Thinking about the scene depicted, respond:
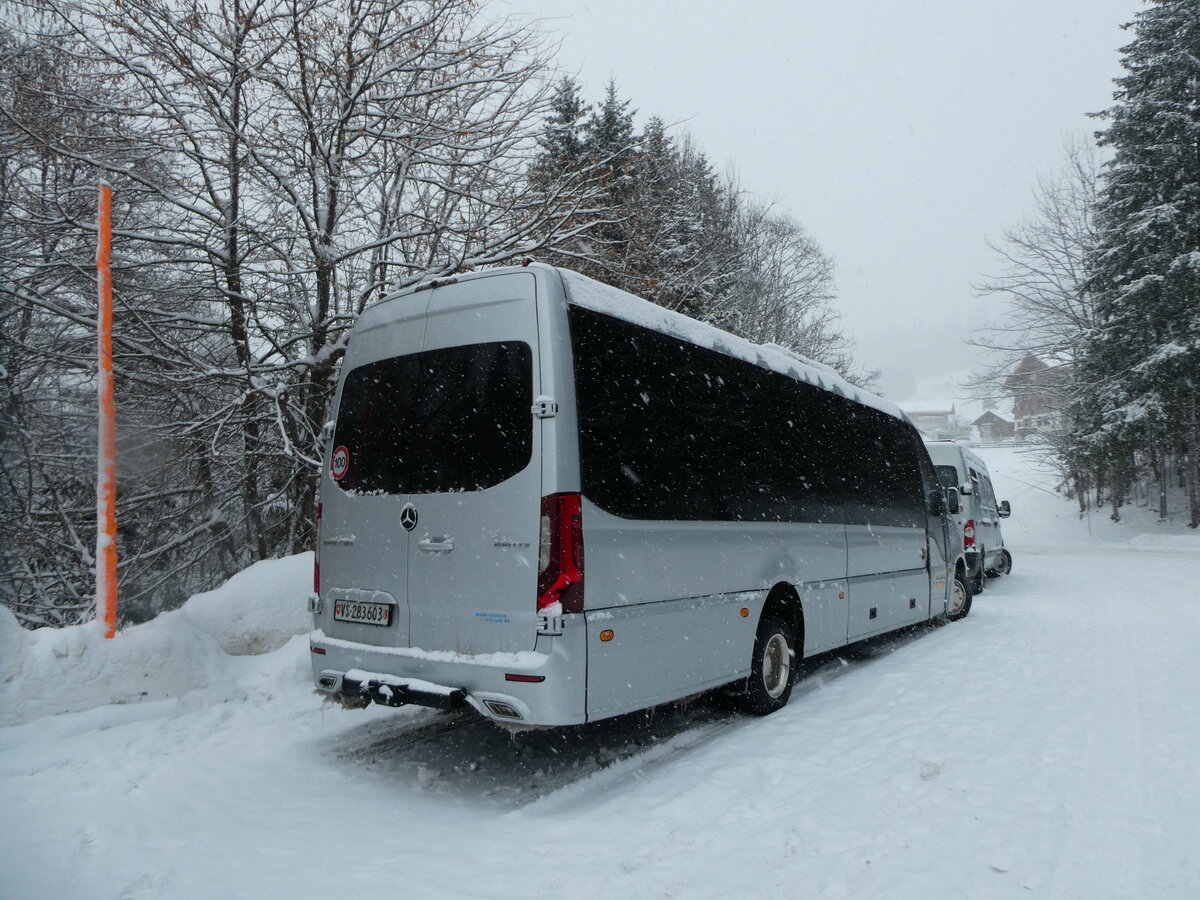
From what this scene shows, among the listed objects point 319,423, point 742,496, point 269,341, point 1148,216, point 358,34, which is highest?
point 1148,216

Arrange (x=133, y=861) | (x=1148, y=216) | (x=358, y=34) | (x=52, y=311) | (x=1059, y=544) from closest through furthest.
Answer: (x=133, y=861), (x=52, y=311), (x=358, y=34), (x=1148, y=216), (x=1059, y=544)

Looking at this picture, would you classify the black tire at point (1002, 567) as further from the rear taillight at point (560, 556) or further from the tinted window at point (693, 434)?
the rear taillight at point (560, 556)

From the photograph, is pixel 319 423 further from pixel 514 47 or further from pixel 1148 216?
pixel 1148 216

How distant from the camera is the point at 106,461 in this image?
5.64 metres

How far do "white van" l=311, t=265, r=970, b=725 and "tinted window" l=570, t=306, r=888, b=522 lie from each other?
0.02 metres

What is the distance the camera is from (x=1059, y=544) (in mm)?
31328

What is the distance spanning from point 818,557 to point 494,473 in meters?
3.57

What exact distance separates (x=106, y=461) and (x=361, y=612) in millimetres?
2391

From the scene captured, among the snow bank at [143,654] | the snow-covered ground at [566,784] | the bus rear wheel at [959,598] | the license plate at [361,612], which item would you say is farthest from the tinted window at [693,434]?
the bus rear wheel at [959,598]

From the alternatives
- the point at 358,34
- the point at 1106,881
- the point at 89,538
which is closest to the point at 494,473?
the point at 1106,881

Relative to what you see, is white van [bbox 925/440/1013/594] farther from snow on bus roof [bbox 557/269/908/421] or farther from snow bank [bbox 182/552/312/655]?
snow bank [bbox 182/552/312/655]

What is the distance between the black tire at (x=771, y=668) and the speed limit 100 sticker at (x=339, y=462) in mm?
3086

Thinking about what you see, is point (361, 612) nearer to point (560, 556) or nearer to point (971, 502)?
point (560, 556)

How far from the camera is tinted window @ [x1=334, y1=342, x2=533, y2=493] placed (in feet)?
14.1
